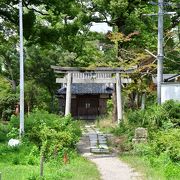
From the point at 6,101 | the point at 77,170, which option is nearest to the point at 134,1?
the point at 6,101

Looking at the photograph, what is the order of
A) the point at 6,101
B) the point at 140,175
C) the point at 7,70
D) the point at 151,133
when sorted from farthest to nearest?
the point at 7,70 → the point at 6,101 → the point at 151,133 → the point at 140,175

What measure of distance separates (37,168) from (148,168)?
3.30 metres

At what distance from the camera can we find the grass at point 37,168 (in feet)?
38.2

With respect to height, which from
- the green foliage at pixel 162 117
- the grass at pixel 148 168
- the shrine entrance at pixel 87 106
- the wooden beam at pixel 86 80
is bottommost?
the grass at pixel 148 168

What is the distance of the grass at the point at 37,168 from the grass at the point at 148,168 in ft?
4.28

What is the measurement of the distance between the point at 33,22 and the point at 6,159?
8794mm

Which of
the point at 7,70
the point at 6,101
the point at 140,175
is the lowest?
the point at 140,175

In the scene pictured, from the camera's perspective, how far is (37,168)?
12.9 meters

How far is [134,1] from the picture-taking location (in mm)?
28453

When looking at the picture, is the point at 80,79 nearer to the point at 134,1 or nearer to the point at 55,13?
the point at 55,13

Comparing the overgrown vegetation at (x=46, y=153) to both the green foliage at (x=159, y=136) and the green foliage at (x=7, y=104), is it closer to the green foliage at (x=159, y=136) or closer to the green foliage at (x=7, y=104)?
the green foliage at (x=159, y=136)

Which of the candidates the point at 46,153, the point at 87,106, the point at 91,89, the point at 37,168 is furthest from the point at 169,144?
the point at 87,106

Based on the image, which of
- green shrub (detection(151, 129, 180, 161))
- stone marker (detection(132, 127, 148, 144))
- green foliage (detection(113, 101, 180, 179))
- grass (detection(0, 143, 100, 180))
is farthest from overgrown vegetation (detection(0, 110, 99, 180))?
stone marker (detection(132, 127, 148, 144))

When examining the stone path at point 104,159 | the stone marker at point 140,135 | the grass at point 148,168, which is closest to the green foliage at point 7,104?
the stone path at point 104,159
